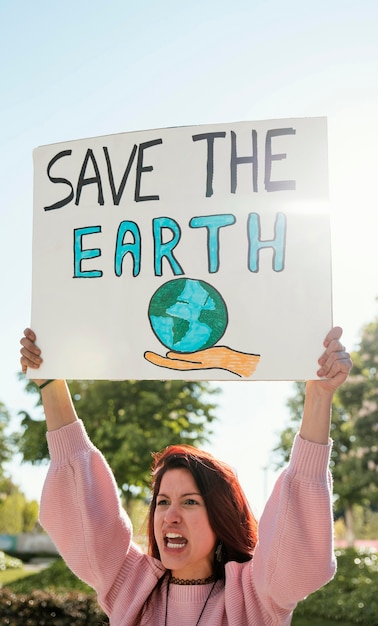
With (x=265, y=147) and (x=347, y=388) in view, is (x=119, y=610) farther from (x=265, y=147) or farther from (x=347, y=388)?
(x=347, y=388)

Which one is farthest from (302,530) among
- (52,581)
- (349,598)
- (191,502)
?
(52,581)

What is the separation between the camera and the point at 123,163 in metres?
2.79

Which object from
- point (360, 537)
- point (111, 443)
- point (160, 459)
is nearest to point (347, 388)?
point (111, 443)

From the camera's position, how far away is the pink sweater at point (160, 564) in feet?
7.82

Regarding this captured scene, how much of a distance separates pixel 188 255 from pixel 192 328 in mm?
242

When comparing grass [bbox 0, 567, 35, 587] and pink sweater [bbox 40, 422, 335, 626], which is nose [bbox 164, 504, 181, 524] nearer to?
pink sweater [bbox 40, 422, 335, 626]

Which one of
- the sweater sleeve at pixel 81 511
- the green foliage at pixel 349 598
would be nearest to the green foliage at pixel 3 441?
the green foliage at pixel 349 598

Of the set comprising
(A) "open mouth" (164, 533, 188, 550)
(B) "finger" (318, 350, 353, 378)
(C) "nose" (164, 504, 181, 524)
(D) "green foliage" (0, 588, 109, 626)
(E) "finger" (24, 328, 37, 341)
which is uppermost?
(E) "finger" (24, 328, 37, 341)

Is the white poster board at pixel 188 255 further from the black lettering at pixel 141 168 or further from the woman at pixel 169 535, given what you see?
the woman at pixel 169 535

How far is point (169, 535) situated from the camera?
2.64 meters

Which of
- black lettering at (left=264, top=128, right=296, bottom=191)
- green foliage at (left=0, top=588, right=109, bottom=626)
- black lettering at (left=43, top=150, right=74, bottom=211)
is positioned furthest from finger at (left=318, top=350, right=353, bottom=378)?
green foliage at (left=0, top=588, right=109, bottom=626)

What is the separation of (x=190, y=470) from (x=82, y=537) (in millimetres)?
425

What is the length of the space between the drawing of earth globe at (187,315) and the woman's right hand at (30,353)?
42 cm

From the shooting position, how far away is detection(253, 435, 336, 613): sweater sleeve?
7.79 ft
